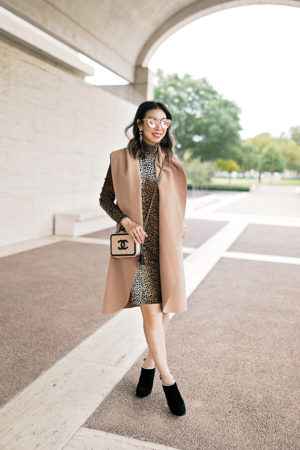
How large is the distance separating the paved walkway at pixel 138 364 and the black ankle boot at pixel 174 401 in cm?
5

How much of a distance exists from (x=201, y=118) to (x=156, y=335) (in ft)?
136

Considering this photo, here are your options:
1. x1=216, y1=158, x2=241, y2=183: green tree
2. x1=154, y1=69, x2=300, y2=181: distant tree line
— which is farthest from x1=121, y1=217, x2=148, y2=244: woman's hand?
x1=216, y1=158, x2=241, y2=183: green tree

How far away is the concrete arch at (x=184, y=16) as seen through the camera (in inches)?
526

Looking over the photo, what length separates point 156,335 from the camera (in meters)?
2.63

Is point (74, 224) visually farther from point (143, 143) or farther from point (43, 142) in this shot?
point (143, 143)

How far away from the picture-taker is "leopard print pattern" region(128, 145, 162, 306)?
2.63m

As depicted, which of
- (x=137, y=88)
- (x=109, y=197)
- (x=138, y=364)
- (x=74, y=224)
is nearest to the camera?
(x=109, y=197)

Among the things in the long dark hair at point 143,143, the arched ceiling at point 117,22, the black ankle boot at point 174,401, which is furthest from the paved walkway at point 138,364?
the arched ceiling at point 117,22

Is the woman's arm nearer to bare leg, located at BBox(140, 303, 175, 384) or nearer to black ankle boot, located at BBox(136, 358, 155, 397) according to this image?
bare leg, located at BBox(140, 303, 175, 384)

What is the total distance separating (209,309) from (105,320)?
3.93 feet

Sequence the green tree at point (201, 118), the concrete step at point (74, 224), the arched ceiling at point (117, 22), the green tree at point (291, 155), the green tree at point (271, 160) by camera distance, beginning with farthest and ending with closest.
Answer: the green tree at point (291, 155)
the green tree at point (271, 160)
the green tree at point (201, 118)
the arched ceiling at point (117, 22)
the concrete step at point (74, 224)

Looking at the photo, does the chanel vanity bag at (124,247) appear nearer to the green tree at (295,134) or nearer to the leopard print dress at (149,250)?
the leopard print dress at (149,250)

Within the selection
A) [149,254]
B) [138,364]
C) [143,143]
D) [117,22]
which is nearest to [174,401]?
[138,364]

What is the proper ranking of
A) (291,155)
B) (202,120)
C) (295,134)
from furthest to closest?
1. (295,134)
2. (291,155)
3. (202,120)
